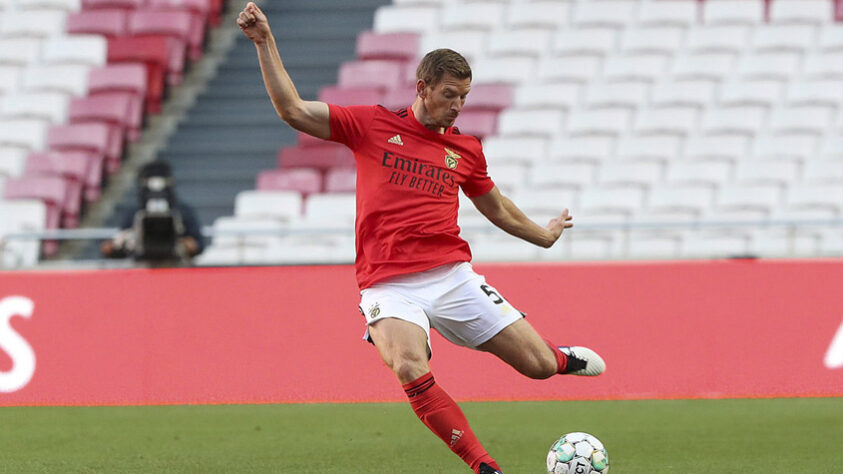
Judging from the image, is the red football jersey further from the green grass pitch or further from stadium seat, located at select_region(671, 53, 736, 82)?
stadium seat, located at select_region(671, 53, 736, 82)

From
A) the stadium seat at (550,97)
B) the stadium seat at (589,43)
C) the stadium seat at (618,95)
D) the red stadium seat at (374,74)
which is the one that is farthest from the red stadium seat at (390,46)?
the stadium seat at (618,95)

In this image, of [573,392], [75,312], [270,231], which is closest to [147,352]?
[75,312]

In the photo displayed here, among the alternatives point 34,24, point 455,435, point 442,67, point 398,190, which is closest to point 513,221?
point 398,190

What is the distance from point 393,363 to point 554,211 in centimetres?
859

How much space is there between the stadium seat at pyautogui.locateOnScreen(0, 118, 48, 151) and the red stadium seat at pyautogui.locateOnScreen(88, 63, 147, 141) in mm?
1070

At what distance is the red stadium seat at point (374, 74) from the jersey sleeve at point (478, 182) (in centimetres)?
1039

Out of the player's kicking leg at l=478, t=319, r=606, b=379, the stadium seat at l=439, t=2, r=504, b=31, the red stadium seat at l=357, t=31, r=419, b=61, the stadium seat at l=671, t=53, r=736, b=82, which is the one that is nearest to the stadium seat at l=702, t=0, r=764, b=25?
the stadium seat at l=671, t=53, r=736, b=82

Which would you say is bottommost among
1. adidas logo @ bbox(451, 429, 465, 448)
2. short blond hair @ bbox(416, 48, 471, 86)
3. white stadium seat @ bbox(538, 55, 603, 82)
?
adidas logo @ bbox(451, 429, 465, 448)

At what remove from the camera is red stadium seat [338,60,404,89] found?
1689cm

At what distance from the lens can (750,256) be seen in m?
10.4

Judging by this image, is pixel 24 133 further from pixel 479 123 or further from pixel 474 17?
pixel 474 17

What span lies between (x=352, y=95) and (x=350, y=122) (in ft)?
35.1

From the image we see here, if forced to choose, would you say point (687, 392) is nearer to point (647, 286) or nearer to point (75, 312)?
point (647, 286)

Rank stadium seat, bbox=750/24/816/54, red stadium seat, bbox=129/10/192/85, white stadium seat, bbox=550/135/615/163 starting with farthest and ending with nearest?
red stadium seat, bbox=129/10/192/85
stadium seat, bbox=750/24/816/54
white stadium seat, bbox=550/135/615/163
